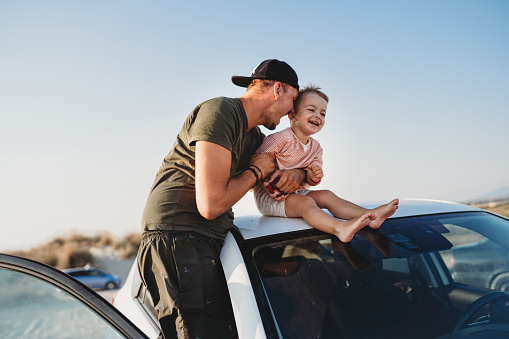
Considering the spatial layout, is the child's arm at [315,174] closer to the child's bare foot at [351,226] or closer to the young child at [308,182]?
the young child at [308,182]

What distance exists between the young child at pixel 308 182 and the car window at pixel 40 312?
1.13m

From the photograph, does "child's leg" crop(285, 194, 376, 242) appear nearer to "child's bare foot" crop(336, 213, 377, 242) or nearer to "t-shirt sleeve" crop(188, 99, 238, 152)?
"child's bare foot" crop(336, 213, 377, 242)

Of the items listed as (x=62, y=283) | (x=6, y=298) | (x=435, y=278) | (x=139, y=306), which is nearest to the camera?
(x=62, y=283)

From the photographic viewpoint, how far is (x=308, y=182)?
2.79 m

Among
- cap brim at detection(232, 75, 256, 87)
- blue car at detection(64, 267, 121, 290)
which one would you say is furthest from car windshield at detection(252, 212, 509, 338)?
blue car at detection(64, 267, 121, 290)

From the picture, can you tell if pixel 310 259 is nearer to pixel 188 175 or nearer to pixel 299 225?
pixel 299 225

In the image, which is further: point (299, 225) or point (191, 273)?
point (299, 225)

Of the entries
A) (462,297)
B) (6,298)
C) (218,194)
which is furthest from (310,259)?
(6,298)

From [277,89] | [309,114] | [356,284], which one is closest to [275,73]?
[277,89]

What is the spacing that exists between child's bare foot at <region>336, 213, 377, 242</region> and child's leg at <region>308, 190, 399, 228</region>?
0.27 feet

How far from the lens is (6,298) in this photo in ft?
5.29

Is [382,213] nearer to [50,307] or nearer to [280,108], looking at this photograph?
[280,108]

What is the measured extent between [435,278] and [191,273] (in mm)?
1568

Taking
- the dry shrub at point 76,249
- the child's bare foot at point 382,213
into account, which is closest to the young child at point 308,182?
the child's bare foot at point 382,213
